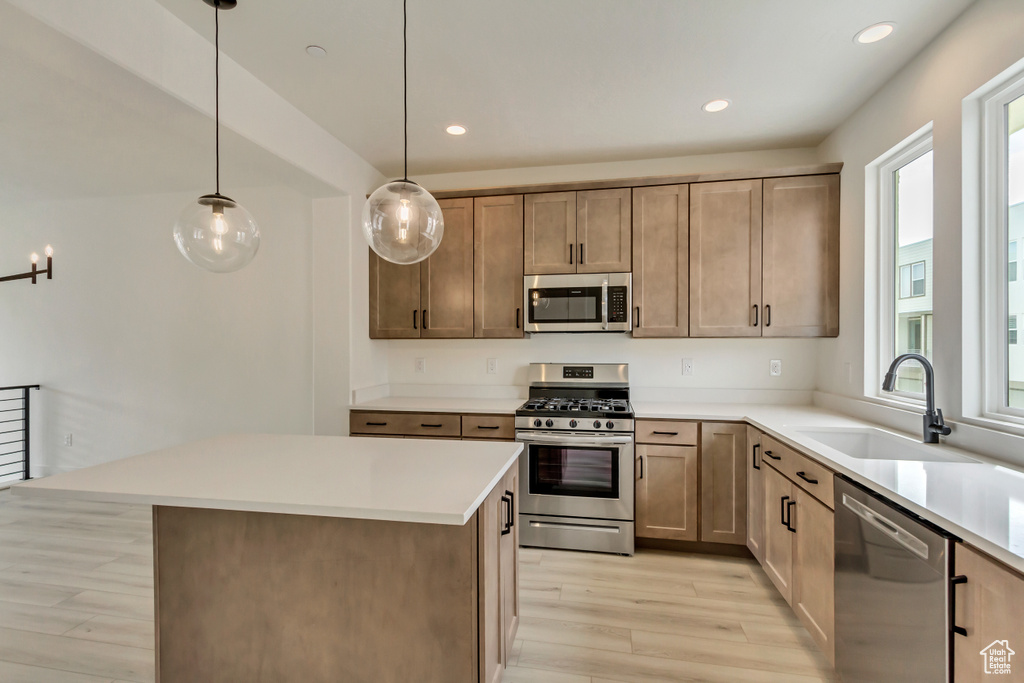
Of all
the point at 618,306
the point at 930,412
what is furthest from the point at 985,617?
the point at 618,306

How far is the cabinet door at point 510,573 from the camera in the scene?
6.13ft

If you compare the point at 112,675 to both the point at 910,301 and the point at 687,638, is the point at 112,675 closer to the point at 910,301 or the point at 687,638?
the point at 687,638

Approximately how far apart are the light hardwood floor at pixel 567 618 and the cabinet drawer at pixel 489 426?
767mm

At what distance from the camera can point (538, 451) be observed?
3.14 meters

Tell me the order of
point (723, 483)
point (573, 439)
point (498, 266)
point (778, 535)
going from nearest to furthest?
point (778, 535), point (723, 483), point (573, 439), point (498, 266)

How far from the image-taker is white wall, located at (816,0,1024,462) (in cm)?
180

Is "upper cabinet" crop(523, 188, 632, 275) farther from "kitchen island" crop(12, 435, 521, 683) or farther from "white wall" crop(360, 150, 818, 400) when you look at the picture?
"kitchen island" crop(12, 435, 521, 683)

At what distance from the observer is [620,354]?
3.68 m

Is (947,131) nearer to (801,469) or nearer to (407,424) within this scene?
(801,469)

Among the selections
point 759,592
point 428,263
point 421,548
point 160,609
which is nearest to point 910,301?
point 759,592

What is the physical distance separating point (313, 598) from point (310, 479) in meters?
0.41

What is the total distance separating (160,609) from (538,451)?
2.04 metres

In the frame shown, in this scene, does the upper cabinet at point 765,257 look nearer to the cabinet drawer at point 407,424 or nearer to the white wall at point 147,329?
the cabinet drawer at point 407,424

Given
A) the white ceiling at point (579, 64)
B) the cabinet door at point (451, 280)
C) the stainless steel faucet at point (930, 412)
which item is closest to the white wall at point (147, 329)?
the cabinet door at point (451, 280)
